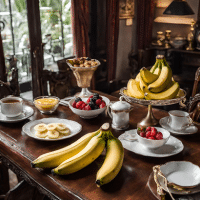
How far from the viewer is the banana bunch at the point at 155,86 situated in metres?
1.38

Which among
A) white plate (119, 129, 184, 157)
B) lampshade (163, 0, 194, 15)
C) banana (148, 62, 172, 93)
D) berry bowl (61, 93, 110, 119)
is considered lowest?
white plate (119, 129, 184, 157)

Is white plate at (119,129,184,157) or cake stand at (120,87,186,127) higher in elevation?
cake stand at (120,87,186,127)

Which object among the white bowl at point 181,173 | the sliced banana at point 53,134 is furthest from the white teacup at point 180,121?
the sliced banana at point 53,134

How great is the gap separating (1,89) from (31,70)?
66cm

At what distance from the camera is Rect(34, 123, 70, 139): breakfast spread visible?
52.7 inches

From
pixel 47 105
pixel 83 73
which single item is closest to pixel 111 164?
pixel 47 105

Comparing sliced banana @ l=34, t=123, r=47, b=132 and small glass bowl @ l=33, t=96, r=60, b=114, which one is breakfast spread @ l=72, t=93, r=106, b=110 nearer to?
small glass bowl @ l=33, t=96, r=60, b=114

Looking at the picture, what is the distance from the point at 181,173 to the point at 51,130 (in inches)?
26.5

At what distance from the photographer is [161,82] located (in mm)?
1390

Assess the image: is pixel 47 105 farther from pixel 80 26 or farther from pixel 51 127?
pixel 80 26

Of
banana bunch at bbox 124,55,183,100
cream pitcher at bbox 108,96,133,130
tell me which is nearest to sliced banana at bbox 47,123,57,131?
cream pitcher at bbox 108,96,133,130

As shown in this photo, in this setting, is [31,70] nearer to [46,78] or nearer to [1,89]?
[46,78]

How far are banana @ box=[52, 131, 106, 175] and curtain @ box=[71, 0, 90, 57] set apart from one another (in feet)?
8.27

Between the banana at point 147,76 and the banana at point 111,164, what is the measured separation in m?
0.43
